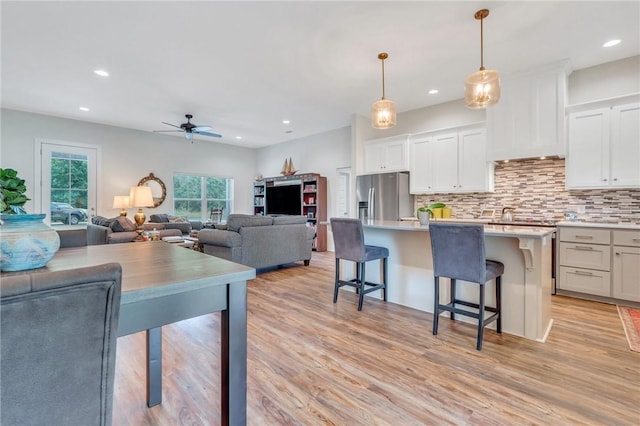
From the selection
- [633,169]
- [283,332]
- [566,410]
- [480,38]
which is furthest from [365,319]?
[633,169]

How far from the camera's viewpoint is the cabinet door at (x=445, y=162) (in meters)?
4.79

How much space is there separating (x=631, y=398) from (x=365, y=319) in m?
1.78

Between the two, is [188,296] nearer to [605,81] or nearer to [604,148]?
[604,148]

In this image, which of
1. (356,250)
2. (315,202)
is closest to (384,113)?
(356,250)

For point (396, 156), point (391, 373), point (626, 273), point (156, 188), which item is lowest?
point (391, 373)

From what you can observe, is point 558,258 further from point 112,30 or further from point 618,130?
point 112,30

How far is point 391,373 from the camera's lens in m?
1.97

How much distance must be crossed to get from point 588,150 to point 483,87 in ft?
6.92

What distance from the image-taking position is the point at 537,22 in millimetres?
2873

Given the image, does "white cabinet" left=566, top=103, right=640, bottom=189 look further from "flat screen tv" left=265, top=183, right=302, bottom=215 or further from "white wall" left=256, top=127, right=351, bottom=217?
"flat screen tv" left=265, top=183, right=302, bottom=215

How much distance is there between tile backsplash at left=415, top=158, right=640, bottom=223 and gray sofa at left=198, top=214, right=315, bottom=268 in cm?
271

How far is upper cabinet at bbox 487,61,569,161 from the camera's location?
12.2ft

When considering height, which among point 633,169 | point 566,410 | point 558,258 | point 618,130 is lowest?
point 566,410

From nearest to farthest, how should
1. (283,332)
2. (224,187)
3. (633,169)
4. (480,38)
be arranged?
(283,332) < (480,38) < (633,169) < (224,187)
